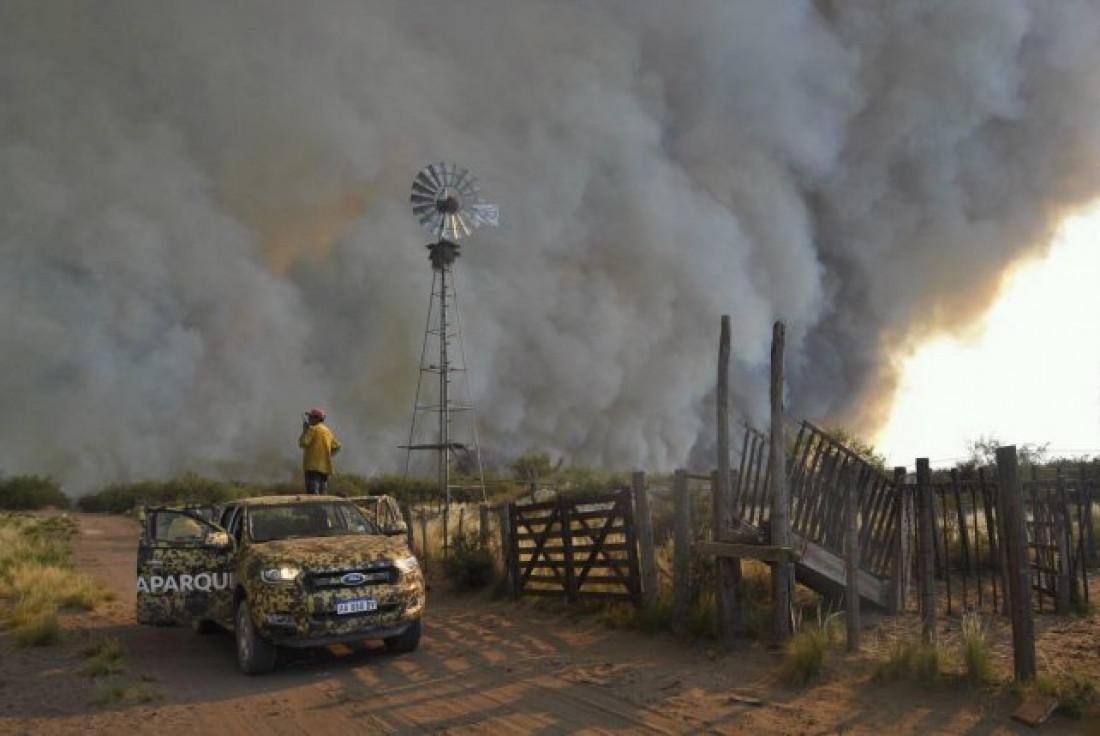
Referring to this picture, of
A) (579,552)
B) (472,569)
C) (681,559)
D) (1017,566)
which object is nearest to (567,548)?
(579,552)

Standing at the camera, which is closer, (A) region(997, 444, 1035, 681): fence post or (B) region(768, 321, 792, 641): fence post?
(A) region(997, 444, 1035, 681): fence post

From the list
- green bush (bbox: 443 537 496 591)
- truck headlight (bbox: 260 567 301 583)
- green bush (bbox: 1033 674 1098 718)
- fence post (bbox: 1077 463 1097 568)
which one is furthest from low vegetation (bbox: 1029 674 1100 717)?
green bush (bbox: 443 537 496 591)

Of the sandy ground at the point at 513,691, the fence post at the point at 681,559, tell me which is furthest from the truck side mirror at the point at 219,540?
the fence post at the point at 681,559

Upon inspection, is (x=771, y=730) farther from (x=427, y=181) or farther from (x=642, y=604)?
(x=427, y=181)

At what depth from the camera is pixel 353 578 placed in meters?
9.05

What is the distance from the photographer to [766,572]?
12.7 metres

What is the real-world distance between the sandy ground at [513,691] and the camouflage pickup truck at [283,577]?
0.48 m

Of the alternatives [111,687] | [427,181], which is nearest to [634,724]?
[111,687]

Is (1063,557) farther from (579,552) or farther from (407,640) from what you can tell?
(407,640)

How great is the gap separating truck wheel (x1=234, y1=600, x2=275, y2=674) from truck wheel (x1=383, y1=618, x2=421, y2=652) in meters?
1.43

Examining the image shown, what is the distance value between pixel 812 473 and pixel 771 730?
468cm

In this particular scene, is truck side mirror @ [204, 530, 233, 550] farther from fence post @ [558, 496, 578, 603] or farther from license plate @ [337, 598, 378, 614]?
fence post @ [558, 496, 578, 603]

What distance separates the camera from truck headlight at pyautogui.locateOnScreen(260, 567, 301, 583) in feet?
29.1

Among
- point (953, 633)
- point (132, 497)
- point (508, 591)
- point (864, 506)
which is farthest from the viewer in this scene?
point (132, 497)
